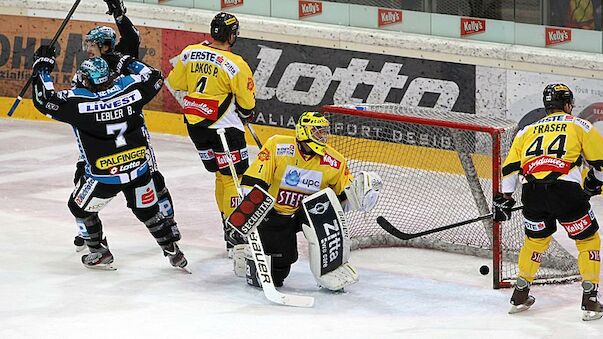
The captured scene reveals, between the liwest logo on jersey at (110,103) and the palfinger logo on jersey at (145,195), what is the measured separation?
441 millimetres

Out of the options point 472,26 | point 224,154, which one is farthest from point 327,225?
point 472,26

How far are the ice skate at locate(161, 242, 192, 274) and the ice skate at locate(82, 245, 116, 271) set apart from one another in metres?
0.29

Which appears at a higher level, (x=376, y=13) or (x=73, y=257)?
(x=376, y=13)

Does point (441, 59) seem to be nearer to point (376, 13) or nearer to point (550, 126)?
point (376, 13)

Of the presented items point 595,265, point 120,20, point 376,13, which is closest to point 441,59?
point 376,13

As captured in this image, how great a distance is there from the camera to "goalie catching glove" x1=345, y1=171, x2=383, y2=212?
262 inches

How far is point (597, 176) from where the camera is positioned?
6.29 metres

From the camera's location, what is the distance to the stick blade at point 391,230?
7.30m

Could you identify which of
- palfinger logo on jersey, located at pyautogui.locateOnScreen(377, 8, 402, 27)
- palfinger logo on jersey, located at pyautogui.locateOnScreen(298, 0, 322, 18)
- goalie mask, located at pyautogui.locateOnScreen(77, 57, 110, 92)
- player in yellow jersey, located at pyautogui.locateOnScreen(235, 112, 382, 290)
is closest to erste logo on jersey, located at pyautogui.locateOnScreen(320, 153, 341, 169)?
player in yellow jersey, located at pyautogui.locateOnScreen(235, 112, 382, 290)

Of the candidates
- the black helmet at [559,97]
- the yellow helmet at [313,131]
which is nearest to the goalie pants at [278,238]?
the yellow helmet at [313,131]

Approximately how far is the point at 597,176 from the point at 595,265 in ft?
1.33

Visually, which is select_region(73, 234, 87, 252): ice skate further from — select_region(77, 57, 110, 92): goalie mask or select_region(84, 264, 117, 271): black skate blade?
select_region(77, 57, 110, 92): goalie mask

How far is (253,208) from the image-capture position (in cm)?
646

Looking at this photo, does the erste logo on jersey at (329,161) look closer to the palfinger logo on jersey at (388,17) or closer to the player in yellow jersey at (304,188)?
the player in yellow jersey at (304,188)
